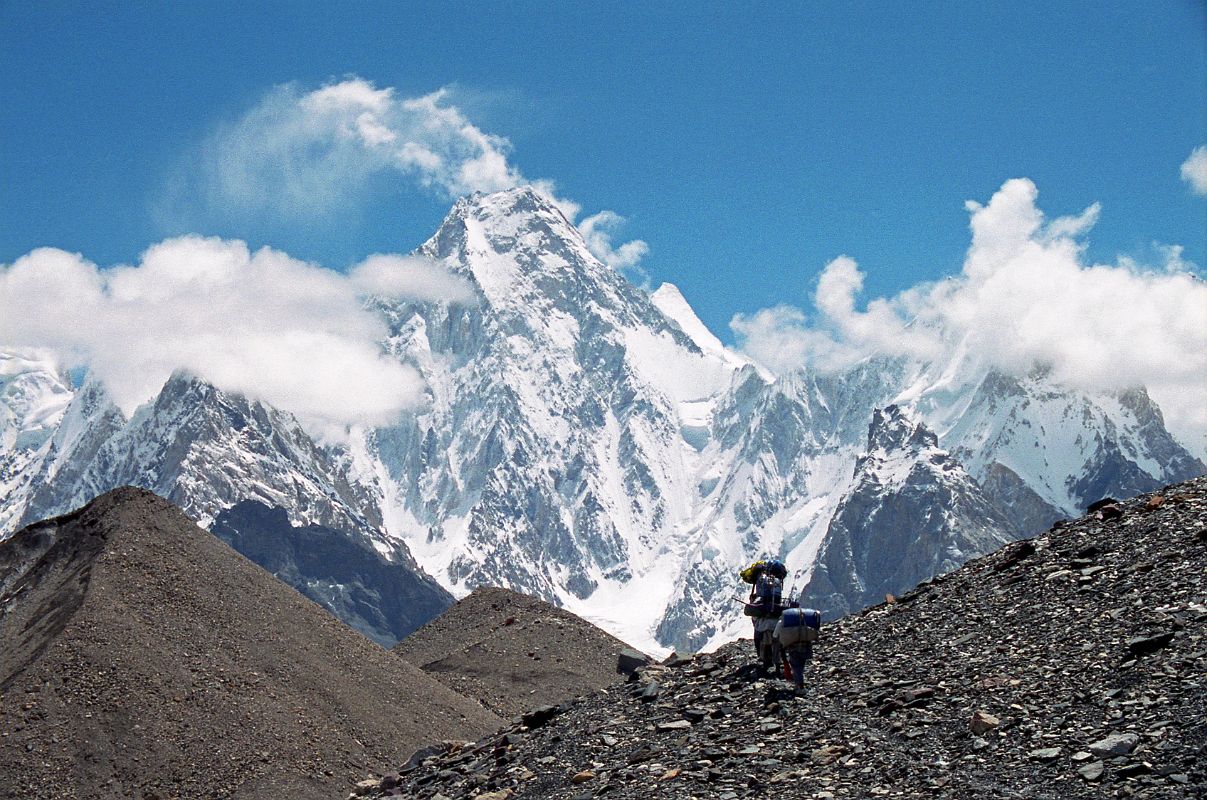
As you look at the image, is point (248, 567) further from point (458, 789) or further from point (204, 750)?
point (458, 789)

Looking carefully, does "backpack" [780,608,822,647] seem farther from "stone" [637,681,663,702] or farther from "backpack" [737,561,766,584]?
"stone" [637,681,663,702]

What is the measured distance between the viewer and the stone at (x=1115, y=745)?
2259cm

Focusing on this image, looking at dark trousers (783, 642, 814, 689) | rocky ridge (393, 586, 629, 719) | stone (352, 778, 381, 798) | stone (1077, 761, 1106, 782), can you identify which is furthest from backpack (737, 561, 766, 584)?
rocky ridge (393, 586, 629, 719)

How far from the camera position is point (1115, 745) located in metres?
22.7

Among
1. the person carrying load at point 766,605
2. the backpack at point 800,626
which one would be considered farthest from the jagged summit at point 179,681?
A: the backpack at point 800,626

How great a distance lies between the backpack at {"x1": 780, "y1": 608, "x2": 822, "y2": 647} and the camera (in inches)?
1169

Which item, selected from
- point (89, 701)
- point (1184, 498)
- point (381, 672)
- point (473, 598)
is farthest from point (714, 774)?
point (473, 598)

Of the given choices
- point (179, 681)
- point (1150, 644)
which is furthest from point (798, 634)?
point (179, 681)

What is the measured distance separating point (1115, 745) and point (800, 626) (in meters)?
8.16

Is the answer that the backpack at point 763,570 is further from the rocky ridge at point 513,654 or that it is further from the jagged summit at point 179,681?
the rocky ridge at point 513,654

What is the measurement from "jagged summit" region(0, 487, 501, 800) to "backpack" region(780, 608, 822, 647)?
1869 centimetres

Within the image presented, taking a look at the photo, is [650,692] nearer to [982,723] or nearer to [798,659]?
[798,659]

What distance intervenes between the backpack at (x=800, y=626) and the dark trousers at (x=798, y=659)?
0.16m

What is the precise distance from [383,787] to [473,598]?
4350 centimetres
